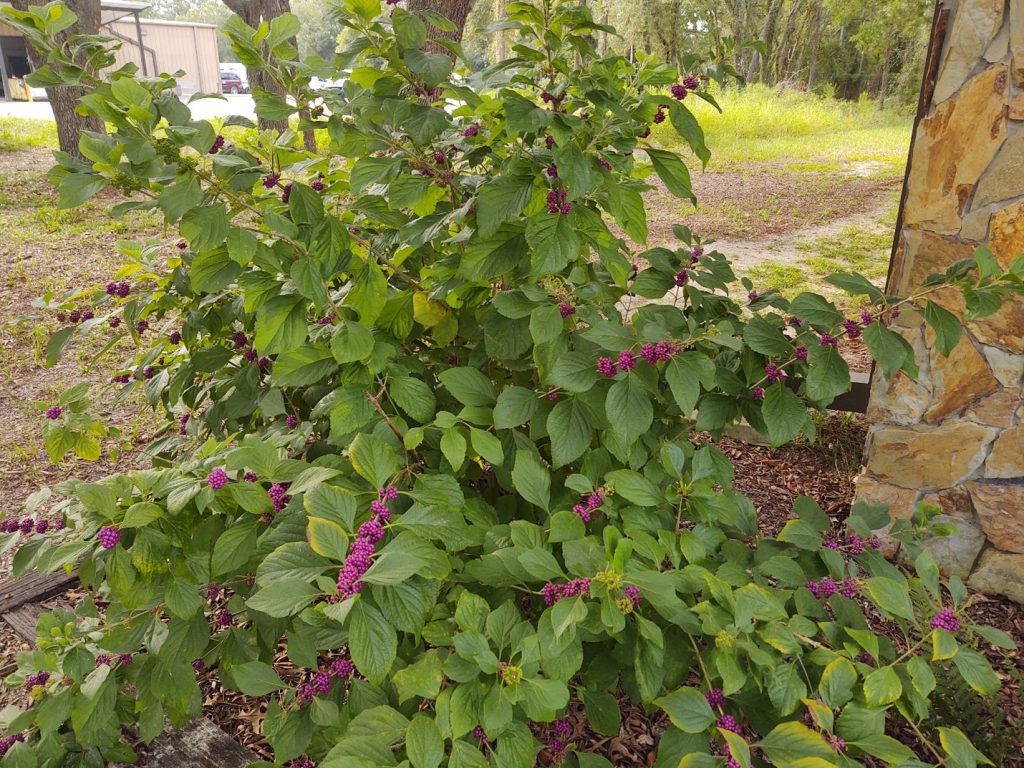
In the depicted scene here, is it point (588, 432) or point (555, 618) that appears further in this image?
point (588, 432)

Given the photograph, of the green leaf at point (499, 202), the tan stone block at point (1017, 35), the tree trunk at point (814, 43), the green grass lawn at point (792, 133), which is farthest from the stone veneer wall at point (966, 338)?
the tree trunk at point (814, 43)

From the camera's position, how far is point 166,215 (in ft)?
3.19

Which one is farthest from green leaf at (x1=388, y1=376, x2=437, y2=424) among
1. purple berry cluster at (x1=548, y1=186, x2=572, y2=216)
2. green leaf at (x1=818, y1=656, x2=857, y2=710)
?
green leaf at (x1=818, y1=656, x2=857, y2=710)

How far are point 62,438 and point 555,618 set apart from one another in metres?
1.06

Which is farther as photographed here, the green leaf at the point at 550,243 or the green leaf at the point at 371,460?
the green leaf at the point at 550,243

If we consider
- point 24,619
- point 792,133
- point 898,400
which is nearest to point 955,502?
point 898,400

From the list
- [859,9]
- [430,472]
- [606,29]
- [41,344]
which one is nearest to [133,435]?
[41,344]

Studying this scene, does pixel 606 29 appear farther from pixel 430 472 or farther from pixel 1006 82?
pixel 1006 82

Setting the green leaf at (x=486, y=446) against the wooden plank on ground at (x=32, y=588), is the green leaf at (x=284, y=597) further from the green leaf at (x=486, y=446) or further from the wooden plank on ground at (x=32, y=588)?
the wooden plank on ground at (x=32, y=588)

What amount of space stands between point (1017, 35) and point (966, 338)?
752 mm

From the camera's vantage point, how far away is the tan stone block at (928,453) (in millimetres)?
2039

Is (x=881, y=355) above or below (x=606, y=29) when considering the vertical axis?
below

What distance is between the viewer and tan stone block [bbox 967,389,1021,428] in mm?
1948

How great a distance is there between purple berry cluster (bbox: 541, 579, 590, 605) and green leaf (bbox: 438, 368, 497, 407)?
36 centimetres
